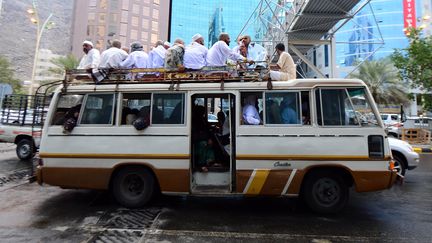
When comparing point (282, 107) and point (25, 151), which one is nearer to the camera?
point (282, 107)

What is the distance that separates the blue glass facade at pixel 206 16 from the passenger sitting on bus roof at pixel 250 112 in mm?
68970

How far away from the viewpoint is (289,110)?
529 centimetres

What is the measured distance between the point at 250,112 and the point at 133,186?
8.51 ft

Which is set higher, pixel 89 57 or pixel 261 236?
pixel 89 57

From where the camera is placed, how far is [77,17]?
67125mm

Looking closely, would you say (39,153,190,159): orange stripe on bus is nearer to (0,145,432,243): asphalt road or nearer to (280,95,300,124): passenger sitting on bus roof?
(0,145,432,243): asphalt road

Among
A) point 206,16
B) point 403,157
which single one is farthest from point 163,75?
point 206,16

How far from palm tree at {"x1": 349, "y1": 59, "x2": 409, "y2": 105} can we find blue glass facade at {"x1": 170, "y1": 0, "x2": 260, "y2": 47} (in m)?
44.6

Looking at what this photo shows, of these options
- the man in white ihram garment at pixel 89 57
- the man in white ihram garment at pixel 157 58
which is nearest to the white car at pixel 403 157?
the man in white ihram garment at pixel 157 58

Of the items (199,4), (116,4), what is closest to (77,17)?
(116,4)

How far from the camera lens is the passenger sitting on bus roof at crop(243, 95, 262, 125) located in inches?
207

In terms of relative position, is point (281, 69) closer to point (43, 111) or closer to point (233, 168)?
point (233, 168)

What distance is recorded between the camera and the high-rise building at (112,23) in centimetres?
6606

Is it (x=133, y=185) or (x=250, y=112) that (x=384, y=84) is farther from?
(x=133, y=185)
